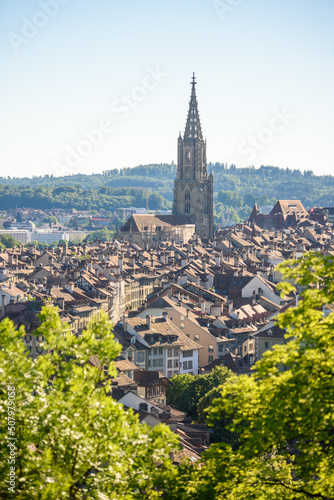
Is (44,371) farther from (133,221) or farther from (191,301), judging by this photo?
(133,221)

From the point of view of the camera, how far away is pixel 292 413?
61.8 ft

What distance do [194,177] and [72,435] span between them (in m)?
174

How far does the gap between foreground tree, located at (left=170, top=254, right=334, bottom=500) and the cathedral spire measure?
17275cm

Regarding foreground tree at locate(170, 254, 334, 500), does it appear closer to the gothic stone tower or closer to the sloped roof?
the sloped roof

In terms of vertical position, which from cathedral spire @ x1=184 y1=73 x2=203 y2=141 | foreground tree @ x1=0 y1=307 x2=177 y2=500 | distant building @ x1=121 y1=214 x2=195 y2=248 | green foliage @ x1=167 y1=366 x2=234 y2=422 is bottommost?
green foliage @ x1=167 y1=366 x2=234 y2=422

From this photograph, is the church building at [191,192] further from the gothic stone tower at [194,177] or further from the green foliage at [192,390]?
the green foliage at [192,390]

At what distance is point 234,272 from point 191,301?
2355 centimetres

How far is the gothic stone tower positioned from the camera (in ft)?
627

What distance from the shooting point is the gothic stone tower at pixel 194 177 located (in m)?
191

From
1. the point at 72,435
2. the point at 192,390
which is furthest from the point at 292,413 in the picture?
the point at 192,390

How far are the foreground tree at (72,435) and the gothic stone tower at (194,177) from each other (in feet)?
564

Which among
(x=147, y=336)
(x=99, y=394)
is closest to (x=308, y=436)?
(x=99, y=394)

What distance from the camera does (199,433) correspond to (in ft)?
157

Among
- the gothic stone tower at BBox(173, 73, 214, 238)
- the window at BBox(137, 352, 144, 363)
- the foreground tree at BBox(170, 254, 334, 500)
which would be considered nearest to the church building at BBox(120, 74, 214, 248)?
the gothic stone tower at BBox(173, 73, 214, 238)
